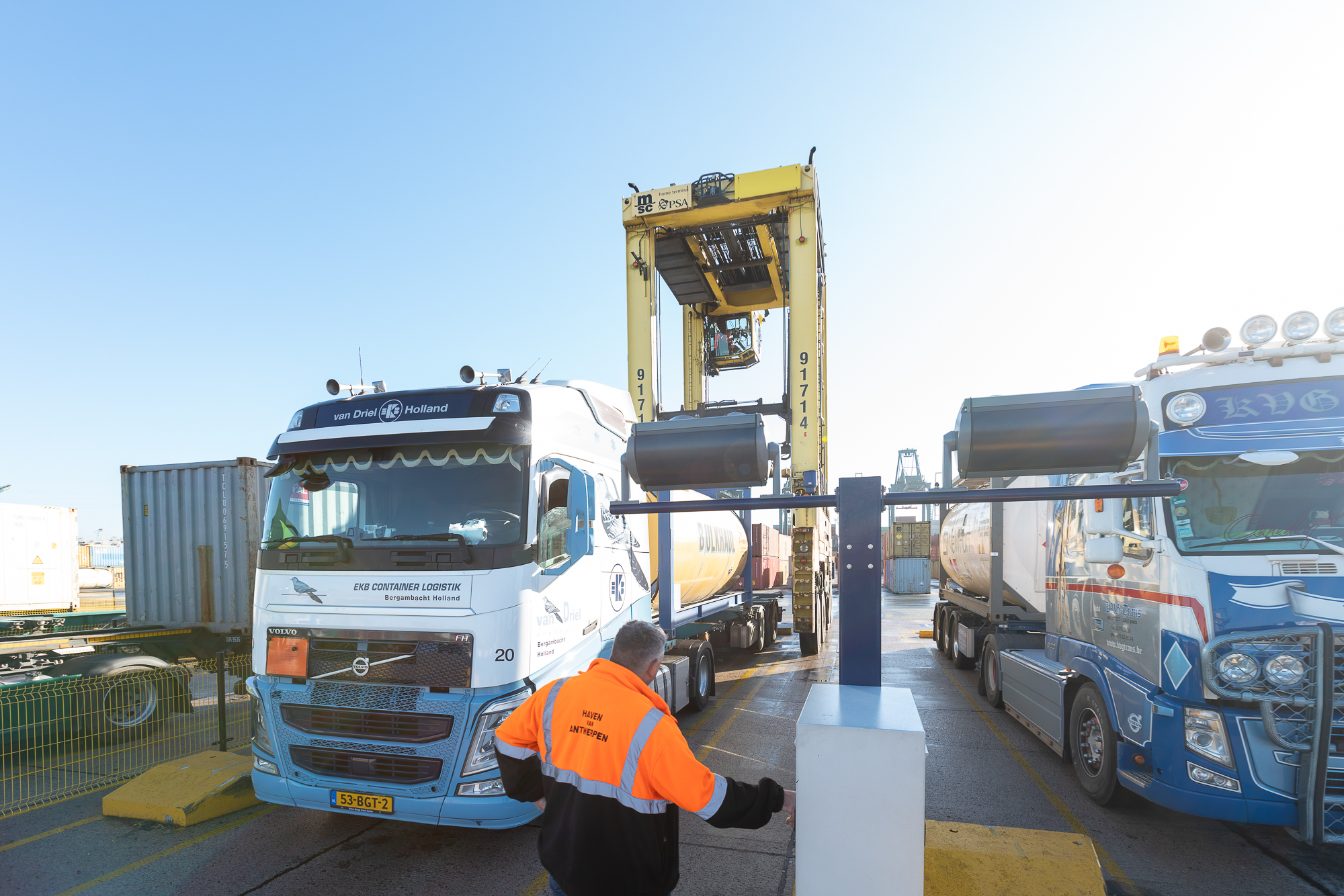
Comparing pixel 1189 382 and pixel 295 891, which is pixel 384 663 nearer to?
pixel 295 891

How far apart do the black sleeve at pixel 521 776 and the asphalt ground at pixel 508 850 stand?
6.75ft

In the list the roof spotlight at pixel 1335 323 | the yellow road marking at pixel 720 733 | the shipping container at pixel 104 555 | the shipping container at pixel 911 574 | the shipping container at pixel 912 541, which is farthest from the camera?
the shipping container at pixel 104 555

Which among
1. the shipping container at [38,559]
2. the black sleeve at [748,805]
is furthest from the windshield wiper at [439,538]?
the shipping container at [38,559]

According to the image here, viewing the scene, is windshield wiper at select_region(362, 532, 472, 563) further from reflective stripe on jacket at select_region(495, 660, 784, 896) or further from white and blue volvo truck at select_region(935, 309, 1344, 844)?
white and blue volvo truck at select_region(935, 309, 1344, 844)

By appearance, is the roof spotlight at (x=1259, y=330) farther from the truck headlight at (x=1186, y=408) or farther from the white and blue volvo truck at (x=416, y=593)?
the white and blue volvo truck at (x=416, y=593)

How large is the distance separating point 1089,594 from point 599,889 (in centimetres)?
515

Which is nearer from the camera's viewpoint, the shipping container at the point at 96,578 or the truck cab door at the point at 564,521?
the truck cab door at the point at 564,521

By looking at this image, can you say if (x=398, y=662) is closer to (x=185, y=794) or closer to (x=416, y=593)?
(x=416, y=593)

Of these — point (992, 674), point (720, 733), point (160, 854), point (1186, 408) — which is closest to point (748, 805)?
point (1186, 408)

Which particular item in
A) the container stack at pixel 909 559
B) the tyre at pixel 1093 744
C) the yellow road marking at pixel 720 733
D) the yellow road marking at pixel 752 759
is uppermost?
the tyre at pixel 1093 744

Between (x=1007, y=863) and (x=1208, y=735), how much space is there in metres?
1.85

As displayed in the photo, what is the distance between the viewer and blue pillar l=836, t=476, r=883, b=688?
305 cm

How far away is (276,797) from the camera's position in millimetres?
4586

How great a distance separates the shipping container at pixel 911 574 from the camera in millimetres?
32719
